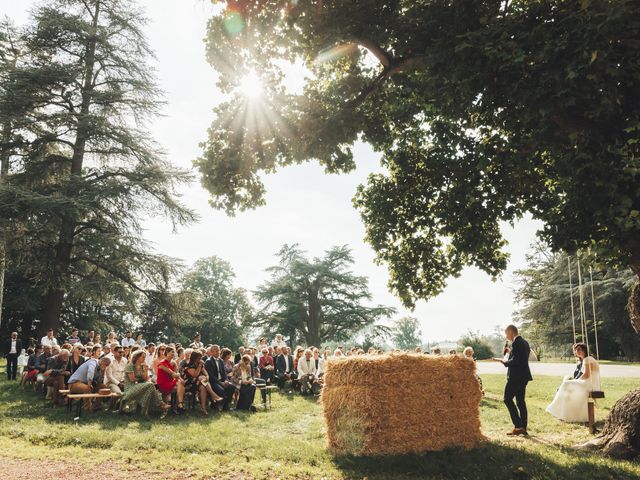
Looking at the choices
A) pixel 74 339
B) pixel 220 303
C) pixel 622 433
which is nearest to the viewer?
pixel 622 433

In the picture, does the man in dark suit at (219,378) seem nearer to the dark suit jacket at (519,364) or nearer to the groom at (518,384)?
the groom at (518,384)

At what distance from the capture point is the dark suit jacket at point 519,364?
29.1 feet

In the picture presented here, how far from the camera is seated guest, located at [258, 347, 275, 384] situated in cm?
1692

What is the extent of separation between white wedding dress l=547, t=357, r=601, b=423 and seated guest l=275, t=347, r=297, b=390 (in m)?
10.2

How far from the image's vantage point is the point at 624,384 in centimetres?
1717

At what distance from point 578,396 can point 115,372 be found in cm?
1149

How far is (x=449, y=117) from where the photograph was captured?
27.9 feet

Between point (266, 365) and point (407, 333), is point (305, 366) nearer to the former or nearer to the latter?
point (266, 365)

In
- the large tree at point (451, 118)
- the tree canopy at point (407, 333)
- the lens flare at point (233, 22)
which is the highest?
the lens flare at point (233, 22)

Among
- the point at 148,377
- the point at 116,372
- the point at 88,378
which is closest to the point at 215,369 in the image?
the point at 148,377

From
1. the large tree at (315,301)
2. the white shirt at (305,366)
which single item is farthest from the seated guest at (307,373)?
the large tree at (315,301)

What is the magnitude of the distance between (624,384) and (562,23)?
15796mm

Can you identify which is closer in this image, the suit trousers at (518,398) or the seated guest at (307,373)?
the suit trousers at (518,398)

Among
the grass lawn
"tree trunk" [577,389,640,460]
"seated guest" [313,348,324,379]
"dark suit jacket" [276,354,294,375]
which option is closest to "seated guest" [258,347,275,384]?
"dark suit jacket" [276,354,294,375]
